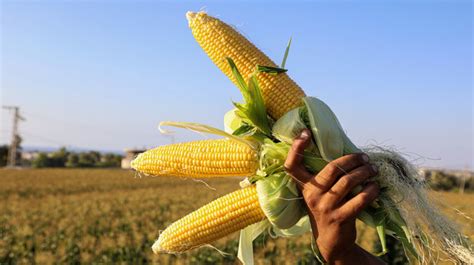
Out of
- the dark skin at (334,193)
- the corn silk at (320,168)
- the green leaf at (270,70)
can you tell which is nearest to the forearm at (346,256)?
the dark skin at (334,193)

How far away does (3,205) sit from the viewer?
16734 millimetres

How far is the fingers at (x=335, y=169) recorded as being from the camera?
73.2 inches

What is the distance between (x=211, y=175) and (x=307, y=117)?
535 mm

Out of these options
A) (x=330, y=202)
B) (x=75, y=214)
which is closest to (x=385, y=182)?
(x=330, y=202)

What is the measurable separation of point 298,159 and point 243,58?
550mm

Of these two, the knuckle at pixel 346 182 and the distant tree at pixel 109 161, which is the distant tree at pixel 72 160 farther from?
the knuckle at pixel 346 182

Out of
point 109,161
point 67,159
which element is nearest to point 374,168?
point 67,159

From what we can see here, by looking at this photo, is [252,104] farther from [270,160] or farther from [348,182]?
[348,182]

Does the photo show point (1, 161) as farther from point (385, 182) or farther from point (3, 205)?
point (385, 182)

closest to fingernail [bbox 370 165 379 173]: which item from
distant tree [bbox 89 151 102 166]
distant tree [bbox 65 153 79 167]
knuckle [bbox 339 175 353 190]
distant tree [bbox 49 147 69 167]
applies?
knuckle [bbox 339 175 353 190]

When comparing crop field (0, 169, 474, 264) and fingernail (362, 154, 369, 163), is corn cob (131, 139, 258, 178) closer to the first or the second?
fingernail (362, 154, 369, 163)

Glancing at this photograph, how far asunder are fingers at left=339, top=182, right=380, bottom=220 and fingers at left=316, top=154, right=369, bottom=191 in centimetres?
10

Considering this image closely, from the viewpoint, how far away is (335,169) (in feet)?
6.09

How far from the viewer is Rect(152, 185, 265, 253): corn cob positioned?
2164 mm
